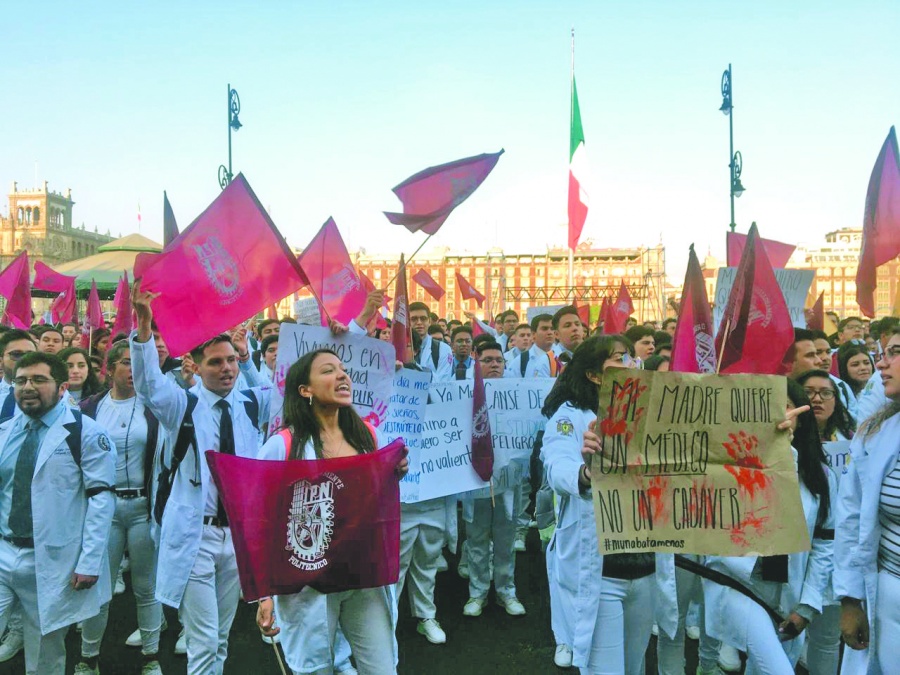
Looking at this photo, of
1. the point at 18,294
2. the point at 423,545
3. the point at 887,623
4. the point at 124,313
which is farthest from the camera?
the point at 18,294

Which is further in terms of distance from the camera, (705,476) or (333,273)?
(333,273)

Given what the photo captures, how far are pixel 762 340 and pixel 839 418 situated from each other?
66 centimetres

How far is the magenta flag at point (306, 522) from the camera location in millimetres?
3045

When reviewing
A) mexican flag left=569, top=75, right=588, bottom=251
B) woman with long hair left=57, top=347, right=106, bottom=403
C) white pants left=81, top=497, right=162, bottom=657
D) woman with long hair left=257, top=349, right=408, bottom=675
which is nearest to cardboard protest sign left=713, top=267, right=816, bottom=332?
woman with long hair left=257, top=349, right=408, bottom=675

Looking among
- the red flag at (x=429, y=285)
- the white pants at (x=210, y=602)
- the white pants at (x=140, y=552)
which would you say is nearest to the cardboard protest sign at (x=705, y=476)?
the white pants at (x=210, y=602)

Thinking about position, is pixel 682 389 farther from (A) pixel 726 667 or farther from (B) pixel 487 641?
(B) pixel 487 641

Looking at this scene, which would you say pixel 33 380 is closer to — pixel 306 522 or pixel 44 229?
pixel 306 522

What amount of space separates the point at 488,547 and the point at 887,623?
3.59m

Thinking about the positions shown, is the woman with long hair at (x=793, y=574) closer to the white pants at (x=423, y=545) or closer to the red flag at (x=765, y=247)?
the white pants at (x=423, y=545)

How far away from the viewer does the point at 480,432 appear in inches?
223

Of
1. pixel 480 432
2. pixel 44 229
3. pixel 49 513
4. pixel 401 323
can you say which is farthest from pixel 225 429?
pixel 44 229

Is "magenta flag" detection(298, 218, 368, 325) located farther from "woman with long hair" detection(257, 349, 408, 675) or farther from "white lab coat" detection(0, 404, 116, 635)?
"woman with long hair" detection(257, 349, 408, 675)

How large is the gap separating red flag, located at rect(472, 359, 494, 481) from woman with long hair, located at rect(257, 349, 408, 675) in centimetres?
220

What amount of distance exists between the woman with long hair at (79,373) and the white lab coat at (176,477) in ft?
8.46
